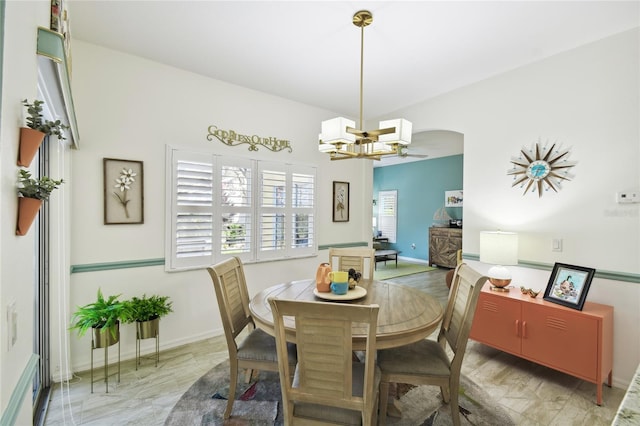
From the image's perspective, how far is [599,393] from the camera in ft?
7.26

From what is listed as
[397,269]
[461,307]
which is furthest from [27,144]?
[397,269]

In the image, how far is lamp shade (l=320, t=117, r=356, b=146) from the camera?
7.00 feet

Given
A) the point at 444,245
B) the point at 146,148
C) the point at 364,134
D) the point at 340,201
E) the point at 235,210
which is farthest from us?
the point at 444,245

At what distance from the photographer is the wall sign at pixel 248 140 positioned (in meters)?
3.36

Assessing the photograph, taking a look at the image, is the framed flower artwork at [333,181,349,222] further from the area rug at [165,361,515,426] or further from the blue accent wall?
the blue accent wall

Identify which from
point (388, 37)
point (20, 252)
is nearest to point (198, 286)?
point (20, 252)

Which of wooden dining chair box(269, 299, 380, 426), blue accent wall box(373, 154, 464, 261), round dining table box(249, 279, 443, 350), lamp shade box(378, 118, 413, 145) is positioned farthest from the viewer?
blue accent wall box(373, 154, 464, 261)

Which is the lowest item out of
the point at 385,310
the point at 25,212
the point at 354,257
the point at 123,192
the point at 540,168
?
the point at 385,310

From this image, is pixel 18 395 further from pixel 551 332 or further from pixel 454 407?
pixel 551 332

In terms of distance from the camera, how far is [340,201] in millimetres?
4500


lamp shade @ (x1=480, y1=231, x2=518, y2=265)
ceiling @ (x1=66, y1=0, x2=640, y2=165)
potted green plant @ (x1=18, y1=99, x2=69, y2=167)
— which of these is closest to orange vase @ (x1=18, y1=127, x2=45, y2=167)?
potted green plant @ (x1=18, y1=99, x2=69, y2=167)

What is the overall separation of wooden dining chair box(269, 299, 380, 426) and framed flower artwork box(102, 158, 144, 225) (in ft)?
7.17

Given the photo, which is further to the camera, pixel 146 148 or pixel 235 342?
pixel 146 148

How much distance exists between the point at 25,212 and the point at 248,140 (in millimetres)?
2777
